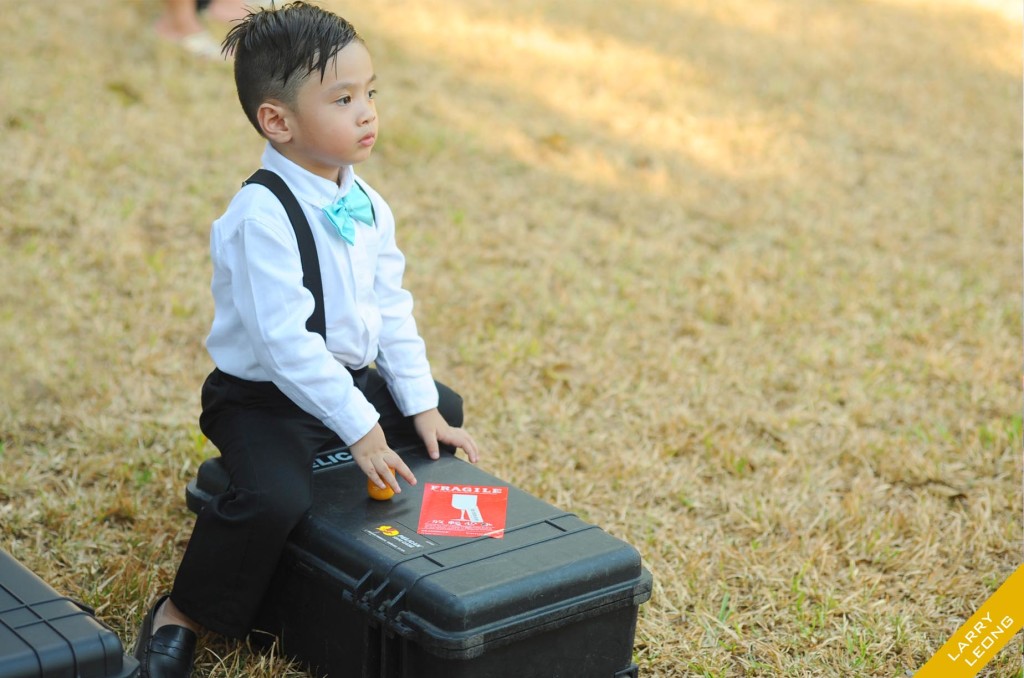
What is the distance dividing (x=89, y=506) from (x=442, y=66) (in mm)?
3915

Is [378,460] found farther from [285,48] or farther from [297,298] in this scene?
[285,48]

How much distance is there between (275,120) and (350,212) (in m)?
0.22

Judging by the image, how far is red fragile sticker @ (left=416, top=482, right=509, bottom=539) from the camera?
6.75ft

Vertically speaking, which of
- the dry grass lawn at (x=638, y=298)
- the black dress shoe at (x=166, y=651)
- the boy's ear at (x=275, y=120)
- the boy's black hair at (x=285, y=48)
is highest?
the boy's black hair at (x=285, y=48)

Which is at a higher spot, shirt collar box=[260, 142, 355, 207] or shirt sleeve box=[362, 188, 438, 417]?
shirt collar box=[260, 142, 355, 207]

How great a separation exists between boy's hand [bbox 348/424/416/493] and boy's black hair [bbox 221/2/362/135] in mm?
634

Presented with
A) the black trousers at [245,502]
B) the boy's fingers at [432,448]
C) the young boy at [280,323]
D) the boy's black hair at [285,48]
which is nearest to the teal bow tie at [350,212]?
the young boy at [280,323]

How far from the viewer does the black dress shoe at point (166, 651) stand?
84.0 inches

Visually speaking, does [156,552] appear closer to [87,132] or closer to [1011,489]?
[1011,489]

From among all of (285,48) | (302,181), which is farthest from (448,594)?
(285,48)

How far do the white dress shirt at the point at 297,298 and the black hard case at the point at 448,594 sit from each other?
0.19 m

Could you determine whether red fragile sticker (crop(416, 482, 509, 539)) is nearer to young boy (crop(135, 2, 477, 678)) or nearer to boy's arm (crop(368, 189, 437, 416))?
young boy (crop(135, 2, 477, 678))

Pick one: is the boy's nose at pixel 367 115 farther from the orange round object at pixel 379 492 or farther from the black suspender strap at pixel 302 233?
the orange round object at pixel 379 492

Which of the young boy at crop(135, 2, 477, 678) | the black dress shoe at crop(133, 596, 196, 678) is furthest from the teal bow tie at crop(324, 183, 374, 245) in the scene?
the black dress shoe at crop(133, 596, 196, 678)
